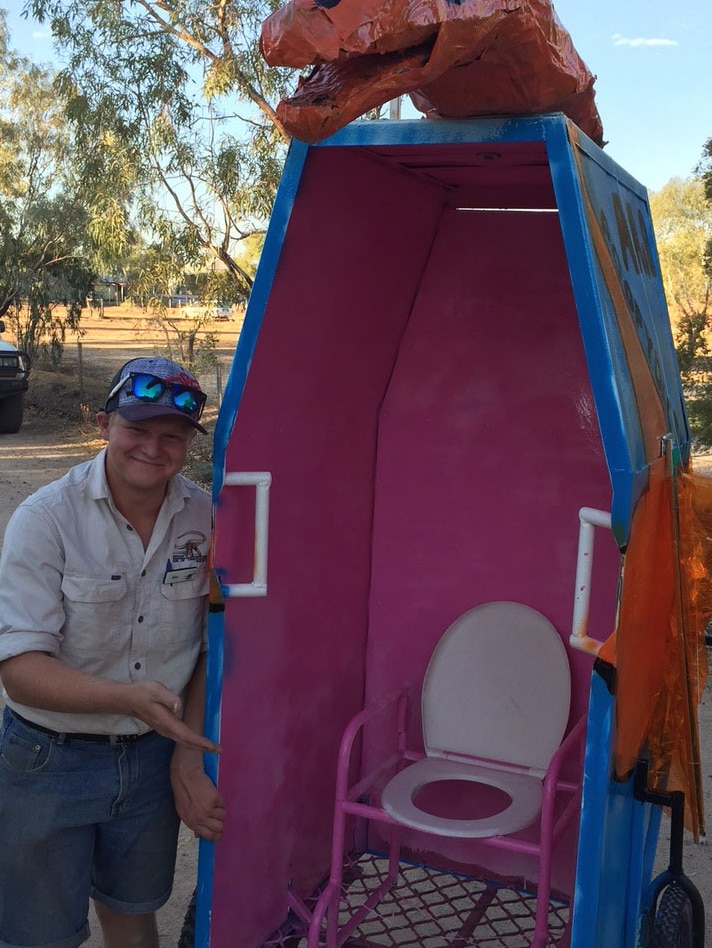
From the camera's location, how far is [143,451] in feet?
6.77

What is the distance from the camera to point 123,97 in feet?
29.9

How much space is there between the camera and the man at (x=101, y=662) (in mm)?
1951

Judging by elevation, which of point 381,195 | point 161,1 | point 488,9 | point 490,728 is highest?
point 161,1

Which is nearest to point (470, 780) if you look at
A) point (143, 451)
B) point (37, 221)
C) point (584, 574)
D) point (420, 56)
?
point (584, 574)

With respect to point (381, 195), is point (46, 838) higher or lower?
lower

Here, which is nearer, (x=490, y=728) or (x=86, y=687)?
(x=86, y=687)

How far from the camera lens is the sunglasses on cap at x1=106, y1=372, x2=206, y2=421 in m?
2.04

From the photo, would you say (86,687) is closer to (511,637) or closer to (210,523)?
(210,523)

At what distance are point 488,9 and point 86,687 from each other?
57.4 inches

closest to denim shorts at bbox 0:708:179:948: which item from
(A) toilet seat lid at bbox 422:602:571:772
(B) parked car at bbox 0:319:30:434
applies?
(A) toilet seat lid at bbox 422:602:571:772

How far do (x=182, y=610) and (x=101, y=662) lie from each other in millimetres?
210

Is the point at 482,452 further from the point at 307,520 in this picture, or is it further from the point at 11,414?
the point at 11,414

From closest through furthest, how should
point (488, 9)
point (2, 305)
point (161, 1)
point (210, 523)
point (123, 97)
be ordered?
point (488, 9) < point (210, 523) < point (161, 1) < point (123, 97) < point (2, 305)

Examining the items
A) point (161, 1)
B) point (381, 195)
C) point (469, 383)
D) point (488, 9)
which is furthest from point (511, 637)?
point (161, 1)
